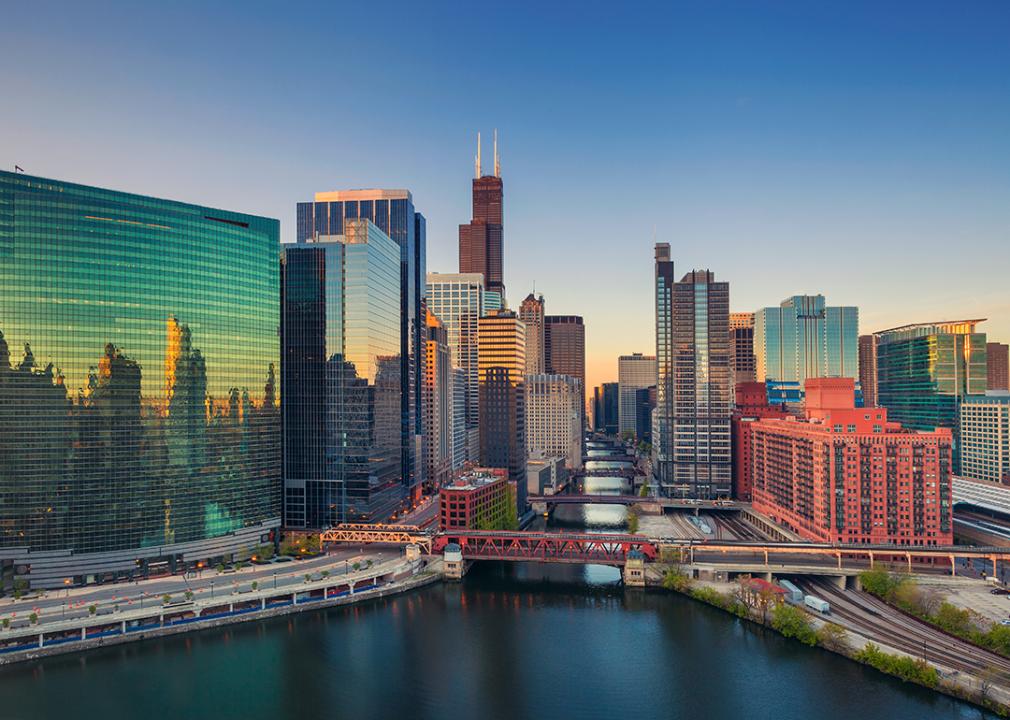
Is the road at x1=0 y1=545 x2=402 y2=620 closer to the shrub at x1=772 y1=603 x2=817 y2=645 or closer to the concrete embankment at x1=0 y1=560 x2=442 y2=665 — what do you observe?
the concrete embankment at x1=0 y1=560 x2=442 y2=665

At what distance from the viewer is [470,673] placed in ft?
286

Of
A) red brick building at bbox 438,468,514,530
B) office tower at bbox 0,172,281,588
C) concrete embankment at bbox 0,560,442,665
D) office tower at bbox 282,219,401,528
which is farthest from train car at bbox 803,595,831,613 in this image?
office tower at bbox 0,172,281,588

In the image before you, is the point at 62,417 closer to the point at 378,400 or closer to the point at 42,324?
the point at 42,324

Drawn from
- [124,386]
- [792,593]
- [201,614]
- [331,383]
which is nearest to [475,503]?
[331,383]

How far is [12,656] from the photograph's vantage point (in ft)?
292

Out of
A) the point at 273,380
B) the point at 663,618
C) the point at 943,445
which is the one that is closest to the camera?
the point at 663,618

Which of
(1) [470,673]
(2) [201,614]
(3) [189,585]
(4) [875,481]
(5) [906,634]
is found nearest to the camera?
(1) [470,673]

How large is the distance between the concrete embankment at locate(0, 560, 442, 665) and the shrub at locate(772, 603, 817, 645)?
58775 mm

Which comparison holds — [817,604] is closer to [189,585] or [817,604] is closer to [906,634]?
[906,634]

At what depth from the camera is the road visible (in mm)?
103312

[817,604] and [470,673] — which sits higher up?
[817,604]

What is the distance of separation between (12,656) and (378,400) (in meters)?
85.4

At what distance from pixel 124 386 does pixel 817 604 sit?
11452 centimetres

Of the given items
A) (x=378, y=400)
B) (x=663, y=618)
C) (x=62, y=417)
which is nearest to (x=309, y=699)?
(x=663, y=618)
